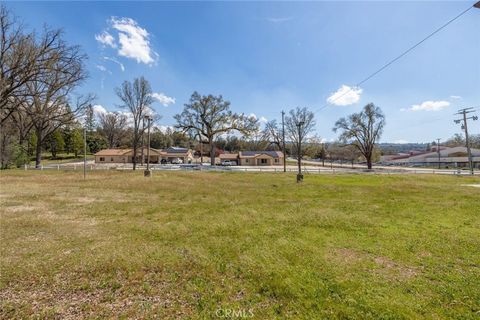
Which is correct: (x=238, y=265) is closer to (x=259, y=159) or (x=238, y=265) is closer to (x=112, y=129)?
(x=259, y=159)

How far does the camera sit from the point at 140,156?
2431 inches

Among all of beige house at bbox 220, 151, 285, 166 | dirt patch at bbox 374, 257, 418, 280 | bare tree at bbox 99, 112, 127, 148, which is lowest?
dirt patch at bbox 374, 257, 418, 280

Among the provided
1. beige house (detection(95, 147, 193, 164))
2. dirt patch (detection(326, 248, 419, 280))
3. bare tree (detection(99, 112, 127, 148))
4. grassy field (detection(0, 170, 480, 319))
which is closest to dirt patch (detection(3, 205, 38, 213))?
grassy field (detection(0, 170, 480, 319))

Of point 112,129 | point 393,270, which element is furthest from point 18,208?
point 112,129

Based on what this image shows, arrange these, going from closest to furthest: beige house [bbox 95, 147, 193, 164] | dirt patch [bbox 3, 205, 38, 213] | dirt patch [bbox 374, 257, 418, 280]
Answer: dirt patch [bbox 374, 257, 418, 280], dirt patch [bbox 3, 205, 38, 213], beige house [bbox 95, 147, 193, 164]

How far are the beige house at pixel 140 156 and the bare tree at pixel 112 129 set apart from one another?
56.5 ft

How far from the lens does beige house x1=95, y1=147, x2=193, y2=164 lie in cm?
6319

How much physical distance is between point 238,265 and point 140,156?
62798mm

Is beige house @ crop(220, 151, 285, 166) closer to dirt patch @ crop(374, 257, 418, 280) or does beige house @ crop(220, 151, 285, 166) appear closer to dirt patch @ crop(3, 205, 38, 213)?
dirt patch @ crop(3, 205, 38, 213)

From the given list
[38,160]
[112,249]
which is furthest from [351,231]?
[38,160]

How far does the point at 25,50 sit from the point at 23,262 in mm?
21179

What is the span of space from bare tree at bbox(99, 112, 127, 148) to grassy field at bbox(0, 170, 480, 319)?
77642mm

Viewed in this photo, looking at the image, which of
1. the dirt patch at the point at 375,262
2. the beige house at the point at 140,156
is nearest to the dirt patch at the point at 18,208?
the dirt patch at the point at 375,262

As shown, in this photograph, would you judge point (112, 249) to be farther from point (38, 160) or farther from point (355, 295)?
point (38, 160)
